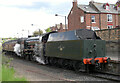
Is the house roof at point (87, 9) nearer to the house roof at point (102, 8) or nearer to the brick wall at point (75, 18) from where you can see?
the brick wall at point (75, 18)

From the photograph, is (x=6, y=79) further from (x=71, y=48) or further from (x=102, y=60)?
(x=102, y=60)

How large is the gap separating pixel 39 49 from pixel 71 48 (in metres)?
5.45

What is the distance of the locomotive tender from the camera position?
32.0ft

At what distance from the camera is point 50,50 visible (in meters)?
13.2

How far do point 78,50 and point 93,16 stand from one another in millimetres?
23978

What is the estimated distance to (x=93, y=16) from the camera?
3244 centimetres

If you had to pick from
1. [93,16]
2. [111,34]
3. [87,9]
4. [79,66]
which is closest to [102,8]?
[87,9]

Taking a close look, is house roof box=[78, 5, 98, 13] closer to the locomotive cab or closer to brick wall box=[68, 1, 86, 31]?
brick wall box=[68, 1, 86, 31]

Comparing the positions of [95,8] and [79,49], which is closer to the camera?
[79,49]

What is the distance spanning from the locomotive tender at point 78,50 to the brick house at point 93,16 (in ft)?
65.2

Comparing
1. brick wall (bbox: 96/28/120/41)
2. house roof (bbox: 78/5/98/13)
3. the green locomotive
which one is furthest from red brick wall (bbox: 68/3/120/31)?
the green locomotive

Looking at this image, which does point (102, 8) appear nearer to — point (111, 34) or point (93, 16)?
point (93, 16)

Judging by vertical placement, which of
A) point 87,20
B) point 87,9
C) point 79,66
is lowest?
point 79,66

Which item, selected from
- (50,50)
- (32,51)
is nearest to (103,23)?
(32,51)
